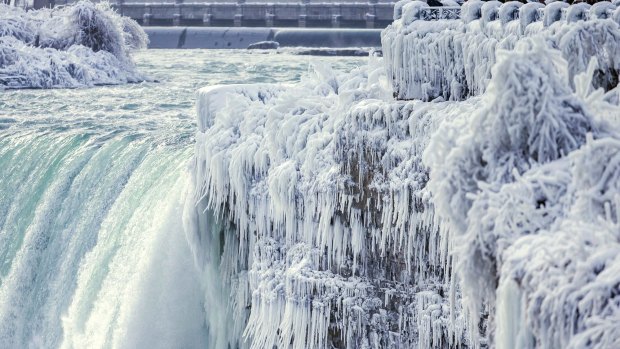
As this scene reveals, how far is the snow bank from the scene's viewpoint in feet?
25.4

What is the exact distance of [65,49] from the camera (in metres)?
30.3

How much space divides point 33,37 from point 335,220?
2363 cm

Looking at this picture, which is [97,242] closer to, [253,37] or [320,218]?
[320,218]

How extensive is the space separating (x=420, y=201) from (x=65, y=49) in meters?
23.3

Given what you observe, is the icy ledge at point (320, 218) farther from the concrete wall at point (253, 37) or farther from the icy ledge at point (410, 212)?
the concrete wall at point (253, 37)

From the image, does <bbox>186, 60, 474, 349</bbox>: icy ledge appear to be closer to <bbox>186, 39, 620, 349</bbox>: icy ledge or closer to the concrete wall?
<bbox>186, 39, 620, 349</bbox>: icy ledge

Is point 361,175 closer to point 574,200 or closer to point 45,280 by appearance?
point 574,200

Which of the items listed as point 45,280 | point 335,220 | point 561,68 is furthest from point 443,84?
point 45,280

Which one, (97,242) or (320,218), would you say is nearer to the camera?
(320,218)

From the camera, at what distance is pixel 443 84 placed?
892 centimetres

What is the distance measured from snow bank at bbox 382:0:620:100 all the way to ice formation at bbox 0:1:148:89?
17.7 metres

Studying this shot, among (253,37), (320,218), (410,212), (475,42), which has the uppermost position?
(475,42)

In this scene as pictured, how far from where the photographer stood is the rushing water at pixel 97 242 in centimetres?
1159

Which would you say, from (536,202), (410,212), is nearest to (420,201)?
(410,212)
